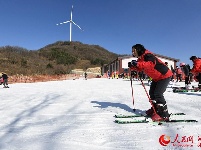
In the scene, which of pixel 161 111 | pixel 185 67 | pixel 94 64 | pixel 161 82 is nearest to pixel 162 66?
pixel 161 82

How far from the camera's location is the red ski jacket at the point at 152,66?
17.2 ft

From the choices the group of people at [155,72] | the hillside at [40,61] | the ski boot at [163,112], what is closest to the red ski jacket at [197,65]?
the group of people at [155,72]

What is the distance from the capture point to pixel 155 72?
5402 millimetres

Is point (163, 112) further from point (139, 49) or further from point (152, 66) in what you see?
point (139, 49)

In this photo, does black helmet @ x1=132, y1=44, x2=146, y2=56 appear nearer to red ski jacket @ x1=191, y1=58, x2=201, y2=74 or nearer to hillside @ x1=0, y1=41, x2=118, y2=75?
red ski jacket @ x1=191, y1=58, x2=201, y2=74

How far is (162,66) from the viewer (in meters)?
5.43

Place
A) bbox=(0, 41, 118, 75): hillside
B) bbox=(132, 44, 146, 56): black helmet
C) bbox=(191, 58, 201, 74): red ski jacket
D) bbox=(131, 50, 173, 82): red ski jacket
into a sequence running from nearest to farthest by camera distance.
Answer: bbox=(131, 50, 173, 82): red ski jacket < bbox=(132, 44, 146, 56): black helmet < bbox=(191, 58, 201, 74): red ski jacket < bbox=(0, 41, 118, 75): hillside

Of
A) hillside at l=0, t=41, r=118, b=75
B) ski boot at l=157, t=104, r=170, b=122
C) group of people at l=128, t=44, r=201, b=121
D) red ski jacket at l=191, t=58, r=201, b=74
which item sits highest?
hillside at l=0, t=41, r=118, b=75

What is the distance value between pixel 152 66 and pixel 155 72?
0.16 m

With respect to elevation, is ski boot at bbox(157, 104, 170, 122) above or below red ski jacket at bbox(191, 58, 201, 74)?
below

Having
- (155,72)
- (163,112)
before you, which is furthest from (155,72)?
(163,112)

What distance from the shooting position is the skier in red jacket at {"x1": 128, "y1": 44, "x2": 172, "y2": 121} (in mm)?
5262

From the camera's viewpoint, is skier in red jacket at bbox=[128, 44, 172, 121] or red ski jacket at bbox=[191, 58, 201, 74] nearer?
skier in red jacket at bbox=[128, 44, 172, 121]

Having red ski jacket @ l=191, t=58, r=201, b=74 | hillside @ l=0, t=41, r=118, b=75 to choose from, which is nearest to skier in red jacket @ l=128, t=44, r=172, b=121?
red ski jacket @ l=191, t=58, r=201, b=74
